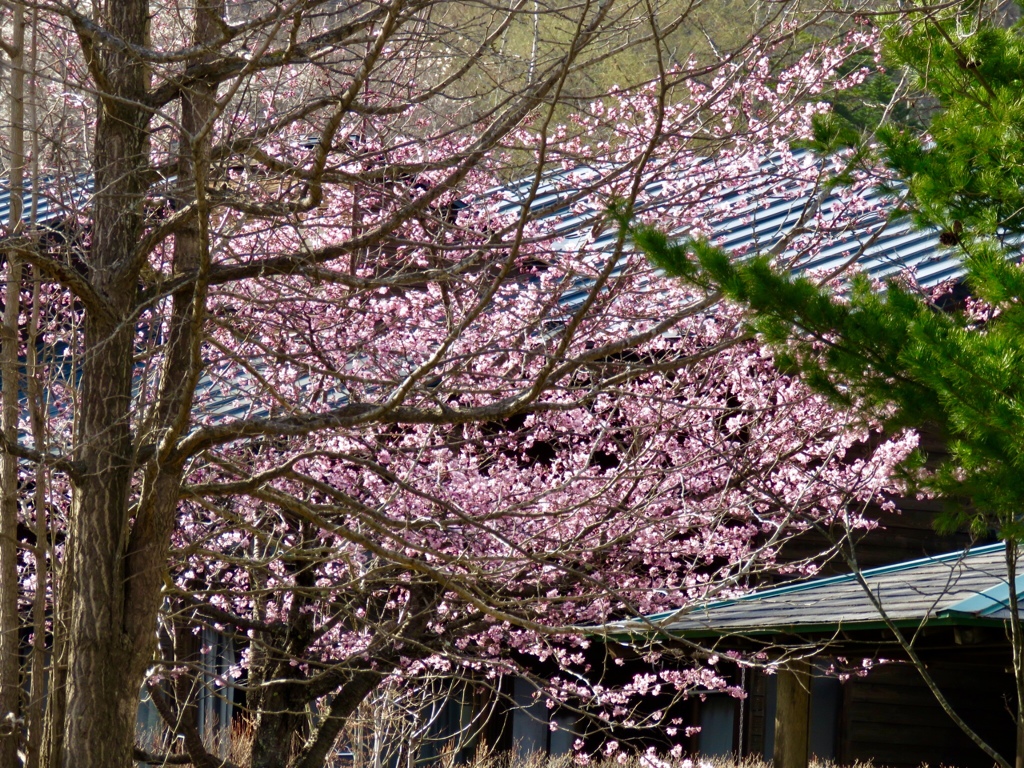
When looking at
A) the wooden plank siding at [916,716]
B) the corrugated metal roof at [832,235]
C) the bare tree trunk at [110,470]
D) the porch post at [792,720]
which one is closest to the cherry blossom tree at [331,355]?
the bare tree trunk at [110,470]

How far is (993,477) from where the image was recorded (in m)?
4.29

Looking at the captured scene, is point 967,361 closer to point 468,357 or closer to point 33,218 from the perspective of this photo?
point 468,357

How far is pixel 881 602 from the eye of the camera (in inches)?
296

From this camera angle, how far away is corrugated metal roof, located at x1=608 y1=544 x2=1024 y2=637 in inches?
270

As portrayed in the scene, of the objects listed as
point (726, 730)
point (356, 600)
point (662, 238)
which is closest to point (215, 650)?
point (356, 600)

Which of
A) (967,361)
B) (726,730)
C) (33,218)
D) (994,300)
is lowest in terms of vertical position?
(726,730)

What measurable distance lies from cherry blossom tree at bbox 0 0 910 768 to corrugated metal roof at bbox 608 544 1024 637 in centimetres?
46

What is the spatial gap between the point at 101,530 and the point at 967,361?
11.2 feet

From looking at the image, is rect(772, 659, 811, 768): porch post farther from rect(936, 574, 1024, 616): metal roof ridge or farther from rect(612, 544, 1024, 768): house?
rect(936, 574, 1024, 616): metal roof ridge

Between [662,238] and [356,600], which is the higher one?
[662,238]

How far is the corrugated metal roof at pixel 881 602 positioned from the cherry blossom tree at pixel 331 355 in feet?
1.53

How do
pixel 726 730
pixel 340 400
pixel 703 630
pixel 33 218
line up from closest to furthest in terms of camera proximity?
pixel 33 218, pixel 703 630, pixel 340 400, pixel 726 730

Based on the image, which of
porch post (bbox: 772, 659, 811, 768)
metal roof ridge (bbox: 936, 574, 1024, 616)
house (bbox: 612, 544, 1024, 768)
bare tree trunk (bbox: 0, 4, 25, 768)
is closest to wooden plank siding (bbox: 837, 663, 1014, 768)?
house (bbox: 612, 544, 1024, 768)

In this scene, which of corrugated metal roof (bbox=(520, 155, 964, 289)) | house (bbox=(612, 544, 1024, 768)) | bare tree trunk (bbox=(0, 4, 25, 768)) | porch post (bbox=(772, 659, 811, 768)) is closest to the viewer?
bare tree trunk (bbox=(0, 4, 25, 768))
